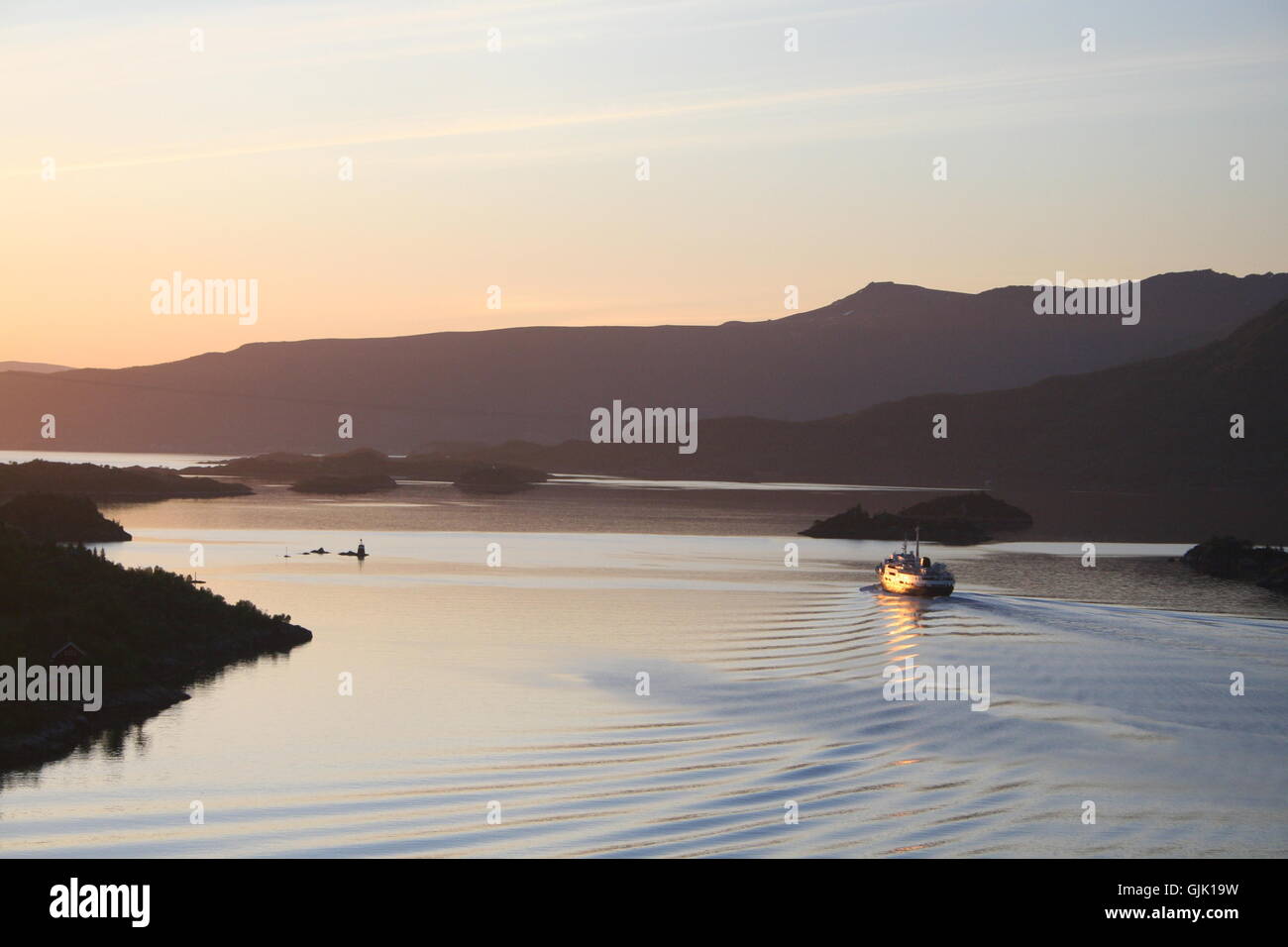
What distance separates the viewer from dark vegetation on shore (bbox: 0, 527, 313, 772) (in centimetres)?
3156

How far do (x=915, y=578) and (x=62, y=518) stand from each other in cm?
6122

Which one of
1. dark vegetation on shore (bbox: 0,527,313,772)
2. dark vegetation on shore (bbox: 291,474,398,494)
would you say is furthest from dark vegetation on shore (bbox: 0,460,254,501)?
dark vegetation on shore (bbox: 0,527,313,772)

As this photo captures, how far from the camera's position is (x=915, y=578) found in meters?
66.1

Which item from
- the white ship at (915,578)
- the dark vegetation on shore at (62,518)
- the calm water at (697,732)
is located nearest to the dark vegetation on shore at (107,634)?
the calm water at (697,732)

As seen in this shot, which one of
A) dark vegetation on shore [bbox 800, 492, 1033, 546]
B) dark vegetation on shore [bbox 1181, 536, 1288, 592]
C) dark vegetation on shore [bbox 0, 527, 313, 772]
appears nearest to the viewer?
dark vegetation on shore [bbox 0, 527, 313, 772]

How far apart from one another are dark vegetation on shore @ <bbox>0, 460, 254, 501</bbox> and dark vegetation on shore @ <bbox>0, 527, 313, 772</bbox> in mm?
99057

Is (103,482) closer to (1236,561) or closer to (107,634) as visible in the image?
(1236,561)

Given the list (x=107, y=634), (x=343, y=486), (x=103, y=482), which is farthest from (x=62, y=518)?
(x=343, y=486)

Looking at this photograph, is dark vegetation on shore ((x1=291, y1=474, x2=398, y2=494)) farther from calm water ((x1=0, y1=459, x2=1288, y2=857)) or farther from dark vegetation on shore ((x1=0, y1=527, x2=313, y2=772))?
dark vegetation on shore ((x1=0, y1=527, x2=313, y2=772))

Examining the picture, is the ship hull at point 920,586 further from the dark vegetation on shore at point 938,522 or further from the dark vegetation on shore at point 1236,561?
the dark vegetation on shore at point 938,522

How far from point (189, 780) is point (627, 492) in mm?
163145

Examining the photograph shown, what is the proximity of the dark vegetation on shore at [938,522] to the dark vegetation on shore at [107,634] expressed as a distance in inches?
2690
